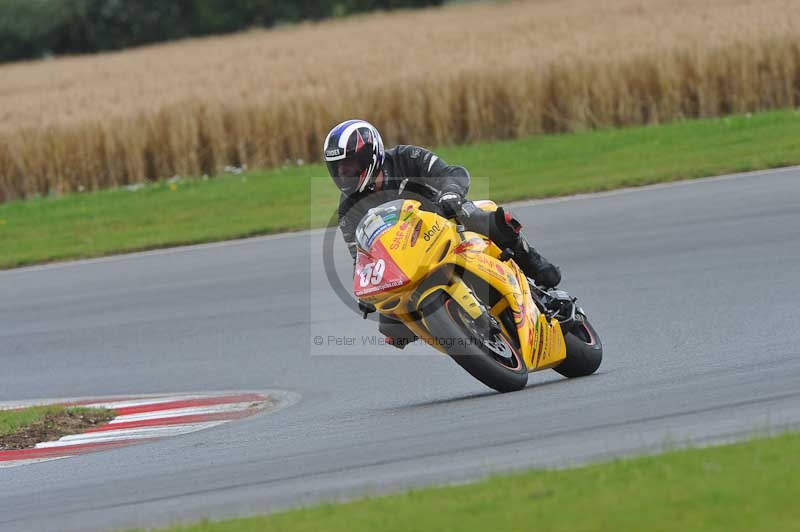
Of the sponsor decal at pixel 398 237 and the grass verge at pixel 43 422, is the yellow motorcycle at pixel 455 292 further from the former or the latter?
the grass verge at pixel 43 422

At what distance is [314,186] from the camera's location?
19.1 meters

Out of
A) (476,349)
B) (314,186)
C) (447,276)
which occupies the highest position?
(447,276)

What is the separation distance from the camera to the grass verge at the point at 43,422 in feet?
29.9

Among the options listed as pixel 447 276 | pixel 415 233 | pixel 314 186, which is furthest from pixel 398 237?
pixel 314 186

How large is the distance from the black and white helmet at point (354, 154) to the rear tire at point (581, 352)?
1.59 meters

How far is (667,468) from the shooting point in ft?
17.1

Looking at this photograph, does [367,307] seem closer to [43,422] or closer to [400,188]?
[400,188]

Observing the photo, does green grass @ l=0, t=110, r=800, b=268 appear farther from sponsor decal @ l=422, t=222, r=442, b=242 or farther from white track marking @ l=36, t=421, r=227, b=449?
sponsor decal @ l=422, t=222, r=442, b=242

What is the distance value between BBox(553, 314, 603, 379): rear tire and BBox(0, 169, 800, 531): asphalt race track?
11 cm

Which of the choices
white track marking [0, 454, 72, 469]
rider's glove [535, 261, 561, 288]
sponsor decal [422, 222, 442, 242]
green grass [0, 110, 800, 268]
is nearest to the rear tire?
rider's glove [535, 261, 561, 288]

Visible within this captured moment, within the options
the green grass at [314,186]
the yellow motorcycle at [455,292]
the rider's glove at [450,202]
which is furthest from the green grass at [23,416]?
the green grass at [314,186]

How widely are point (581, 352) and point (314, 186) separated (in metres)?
10.9

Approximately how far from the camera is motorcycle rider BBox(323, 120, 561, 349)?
25.5ft

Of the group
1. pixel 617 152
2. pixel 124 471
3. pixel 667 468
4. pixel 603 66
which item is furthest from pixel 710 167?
pixel 667 468
